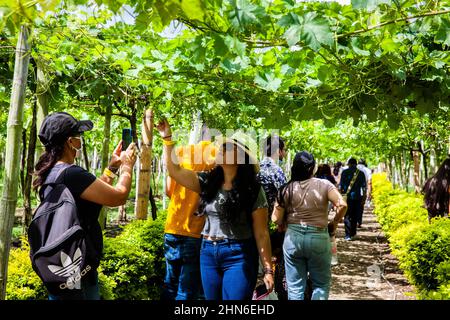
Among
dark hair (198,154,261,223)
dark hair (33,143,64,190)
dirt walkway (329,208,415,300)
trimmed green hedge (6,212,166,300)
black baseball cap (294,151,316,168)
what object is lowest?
A: dirt walkway (329,208,415,300)

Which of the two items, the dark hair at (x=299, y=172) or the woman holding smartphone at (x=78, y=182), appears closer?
the woman holding smartphone at (x=78, y=182)

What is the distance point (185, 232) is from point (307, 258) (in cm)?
114

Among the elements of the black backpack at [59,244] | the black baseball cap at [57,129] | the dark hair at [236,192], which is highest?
the black baseball cap at [57,129]

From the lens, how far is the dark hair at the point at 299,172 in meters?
4.16

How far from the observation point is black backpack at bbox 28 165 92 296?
7.38 ft

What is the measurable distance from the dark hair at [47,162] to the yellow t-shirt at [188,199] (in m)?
1.30

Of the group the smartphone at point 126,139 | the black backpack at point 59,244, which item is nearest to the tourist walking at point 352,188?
the smartphone at point 126,139

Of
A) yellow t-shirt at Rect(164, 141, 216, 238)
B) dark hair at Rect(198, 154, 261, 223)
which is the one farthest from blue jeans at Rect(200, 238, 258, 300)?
yellow t-shirt at Rect(164, 141, 216, 238)

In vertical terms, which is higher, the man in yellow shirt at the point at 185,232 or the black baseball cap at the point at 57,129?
the black baseball cap at the point at 57,129

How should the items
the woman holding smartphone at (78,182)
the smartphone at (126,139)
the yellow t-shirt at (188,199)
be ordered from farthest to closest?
the yellow t-shirt at (188,199) < the smartphone at (126,139) < the woman holding smartphone at (78,182)

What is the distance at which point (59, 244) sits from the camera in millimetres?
2238

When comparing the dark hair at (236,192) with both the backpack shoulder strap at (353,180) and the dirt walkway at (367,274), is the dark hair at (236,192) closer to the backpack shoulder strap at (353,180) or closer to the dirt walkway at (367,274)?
the dirt walkway at (367,274)

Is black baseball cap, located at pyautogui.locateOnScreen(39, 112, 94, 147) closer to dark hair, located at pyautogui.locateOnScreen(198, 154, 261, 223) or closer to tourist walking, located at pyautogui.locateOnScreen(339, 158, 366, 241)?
dark hair, located at pyautogui.locateOnScreen(198, 154, 261, 223)

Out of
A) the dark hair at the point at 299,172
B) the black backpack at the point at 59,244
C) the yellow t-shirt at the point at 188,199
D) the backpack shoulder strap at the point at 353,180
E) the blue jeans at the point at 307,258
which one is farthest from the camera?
the backpack shoulder strap at the point at 353,180
